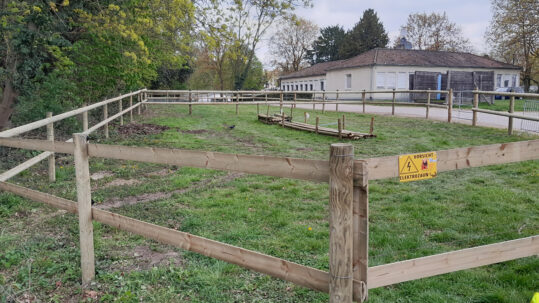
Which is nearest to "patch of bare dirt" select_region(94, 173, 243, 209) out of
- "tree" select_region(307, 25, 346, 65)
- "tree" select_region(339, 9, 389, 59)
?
"tree" select_region(339, 9, 389, 59)

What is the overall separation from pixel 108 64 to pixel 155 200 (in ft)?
24.9

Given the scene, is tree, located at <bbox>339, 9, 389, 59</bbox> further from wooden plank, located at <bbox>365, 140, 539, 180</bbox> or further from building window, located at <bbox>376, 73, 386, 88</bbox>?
wooden plank, located at <bbox>365, 140, 539, 180</bbox>

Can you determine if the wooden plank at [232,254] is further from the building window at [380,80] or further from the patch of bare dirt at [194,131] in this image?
the building window at [380,80]

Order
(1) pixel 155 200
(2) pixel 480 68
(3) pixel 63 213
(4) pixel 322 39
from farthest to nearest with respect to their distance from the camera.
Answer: (4) pixel 322 39 < (2) pixel 480 68 < (1) pixel 155 200 < (3) pixel 63 213

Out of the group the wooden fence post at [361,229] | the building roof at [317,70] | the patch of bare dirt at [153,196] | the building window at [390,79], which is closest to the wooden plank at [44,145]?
the patch of bare dirt at [153,196]

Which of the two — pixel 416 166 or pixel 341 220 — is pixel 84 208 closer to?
pixel 341 220

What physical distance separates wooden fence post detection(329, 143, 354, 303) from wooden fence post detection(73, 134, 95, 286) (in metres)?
2.25

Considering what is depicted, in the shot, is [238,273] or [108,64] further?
[108,64]

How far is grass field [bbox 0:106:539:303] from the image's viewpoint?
341 cm

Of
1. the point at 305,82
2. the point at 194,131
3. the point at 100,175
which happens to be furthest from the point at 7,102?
the point at 305,82

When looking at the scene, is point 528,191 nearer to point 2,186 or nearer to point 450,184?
point 450,184

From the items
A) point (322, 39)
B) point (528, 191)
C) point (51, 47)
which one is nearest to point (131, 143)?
point (51, 47)

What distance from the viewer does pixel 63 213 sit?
5.41m

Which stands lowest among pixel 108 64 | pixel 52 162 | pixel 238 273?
pixel 238 273
